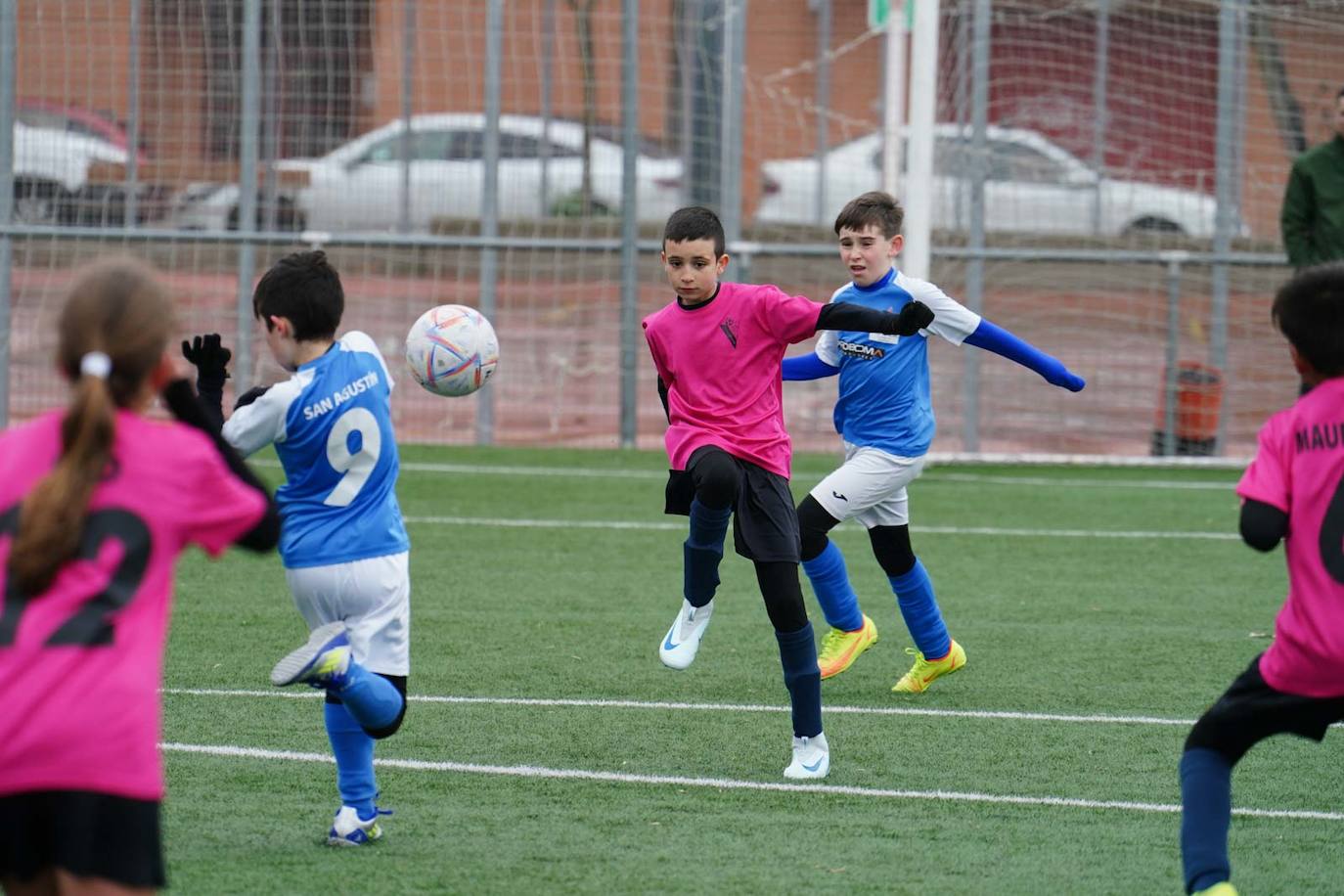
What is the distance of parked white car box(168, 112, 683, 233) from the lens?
1338 centimetres

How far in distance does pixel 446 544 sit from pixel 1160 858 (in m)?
5.30

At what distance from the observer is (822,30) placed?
1561cm

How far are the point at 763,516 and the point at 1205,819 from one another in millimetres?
1866

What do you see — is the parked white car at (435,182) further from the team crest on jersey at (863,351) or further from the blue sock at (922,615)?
the blue sock at (922,615)

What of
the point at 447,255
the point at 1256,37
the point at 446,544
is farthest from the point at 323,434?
the point at 1256,37

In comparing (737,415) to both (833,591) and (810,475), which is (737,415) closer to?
(833,591)

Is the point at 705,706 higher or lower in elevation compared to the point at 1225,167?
lower

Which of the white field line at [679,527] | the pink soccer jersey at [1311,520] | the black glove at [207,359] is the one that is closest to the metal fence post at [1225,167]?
the white field line at [679,527]

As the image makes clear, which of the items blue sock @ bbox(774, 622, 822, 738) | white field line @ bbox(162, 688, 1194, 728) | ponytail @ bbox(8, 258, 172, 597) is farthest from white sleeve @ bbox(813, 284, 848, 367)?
ponytail @ bbox(8, 258, 172, 597)

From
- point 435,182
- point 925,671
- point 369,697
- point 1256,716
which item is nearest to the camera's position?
point 1256,716

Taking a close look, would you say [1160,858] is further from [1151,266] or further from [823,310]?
[1151,266]

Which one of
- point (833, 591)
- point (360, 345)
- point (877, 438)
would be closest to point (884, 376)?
point (877, 438)

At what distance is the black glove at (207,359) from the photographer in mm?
3895

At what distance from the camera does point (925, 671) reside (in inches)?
245
